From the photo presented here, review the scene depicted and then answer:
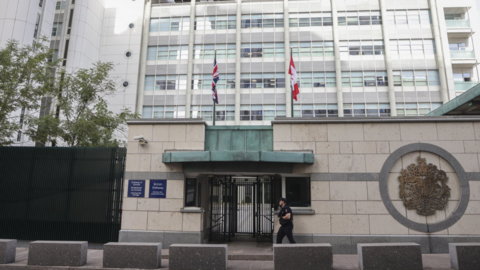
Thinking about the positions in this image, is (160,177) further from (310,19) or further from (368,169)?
(310,19)

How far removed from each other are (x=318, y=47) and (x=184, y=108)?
56.1 feet

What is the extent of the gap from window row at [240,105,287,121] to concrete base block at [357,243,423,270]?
26771mm

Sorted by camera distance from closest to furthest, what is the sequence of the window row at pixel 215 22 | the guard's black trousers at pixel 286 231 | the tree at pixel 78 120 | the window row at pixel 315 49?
the guard's black trousers at pixel 286 231 < the tree at pixel 78 120 < the window row at pixel 315 49 < the window row at pixel 215 22

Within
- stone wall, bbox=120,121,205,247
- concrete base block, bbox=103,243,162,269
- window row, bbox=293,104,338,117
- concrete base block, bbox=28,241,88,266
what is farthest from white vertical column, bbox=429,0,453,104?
concrete base block, bbox=28,241,88,266

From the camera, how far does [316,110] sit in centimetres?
3438

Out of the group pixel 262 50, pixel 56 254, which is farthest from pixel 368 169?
pixel 262 50

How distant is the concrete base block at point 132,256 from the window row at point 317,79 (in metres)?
29.0

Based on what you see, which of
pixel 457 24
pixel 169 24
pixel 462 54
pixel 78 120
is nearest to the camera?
pixel 78 120

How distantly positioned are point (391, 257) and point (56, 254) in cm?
941

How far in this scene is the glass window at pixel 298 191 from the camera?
11.5 metres

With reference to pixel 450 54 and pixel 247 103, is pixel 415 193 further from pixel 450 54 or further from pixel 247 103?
pixel 450 54

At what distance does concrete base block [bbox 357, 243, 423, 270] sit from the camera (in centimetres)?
819

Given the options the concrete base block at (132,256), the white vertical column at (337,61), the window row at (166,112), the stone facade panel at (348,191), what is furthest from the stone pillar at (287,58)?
the concrete base block at (132,256)

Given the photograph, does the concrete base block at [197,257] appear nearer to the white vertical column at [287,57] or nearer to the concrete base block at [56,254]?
the concrete base block at [56,254]
